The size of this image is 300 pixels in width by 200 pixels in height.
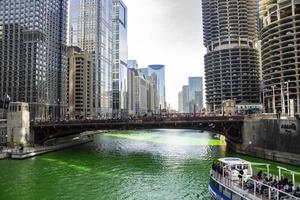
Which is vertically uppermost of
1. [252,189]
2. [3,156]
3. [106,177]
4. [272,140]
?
[272,140]

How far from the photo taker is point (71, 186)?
2025 inches

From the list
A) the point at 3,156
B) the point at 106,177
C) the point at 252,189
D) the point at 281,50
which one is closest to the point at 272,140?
the point at 106,177

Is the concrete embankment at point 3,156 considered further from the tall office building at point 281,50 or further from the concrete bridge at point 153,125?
the tall office building at point 281,50

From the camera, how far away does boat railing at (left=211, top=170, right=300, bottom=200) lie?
105 feet

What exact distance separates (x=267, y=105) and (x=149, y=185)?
12330 cm

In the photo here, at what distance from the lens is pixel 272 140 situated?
73.6m

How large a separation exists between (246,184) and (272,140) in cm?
3919

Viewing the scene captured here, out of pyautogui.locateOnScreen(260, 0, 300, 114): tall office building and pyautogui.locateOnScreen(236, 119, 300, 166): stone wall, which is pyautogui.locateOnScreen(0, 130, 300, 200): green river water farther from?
pyautogui.locateOnScreen(260, 0, 300, 114): tall office building

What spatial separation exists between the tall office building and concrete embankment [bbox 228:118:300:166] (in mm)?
51777

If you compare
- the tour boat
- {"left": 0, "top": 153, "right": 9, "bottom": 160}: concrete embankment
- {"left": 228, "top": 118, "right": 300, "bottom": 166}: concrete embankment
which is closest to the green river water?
{"left": 228, "top": 118, "right": 300, "bottom": 166}: concrete embankment

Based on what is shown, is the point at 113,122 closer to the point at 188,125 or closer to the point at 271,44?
the point at 188,125

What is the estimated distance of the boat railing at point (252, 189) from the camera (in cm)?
3215

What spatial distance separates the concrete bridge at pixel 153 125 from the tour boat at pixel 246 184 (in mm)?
44930

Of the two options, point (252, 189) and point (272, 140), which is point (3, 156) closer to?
point (252, 189)
